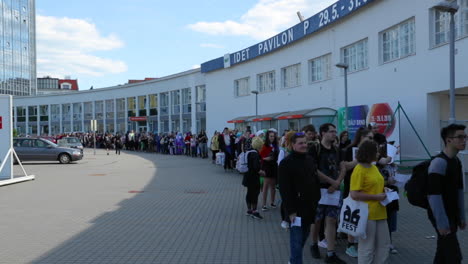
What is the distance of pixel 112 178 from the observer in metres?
17.8

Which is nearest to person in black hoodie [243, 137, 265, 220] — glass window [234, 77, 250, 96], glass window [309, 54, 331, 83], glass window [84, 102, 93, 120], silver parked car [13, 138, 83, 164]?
glass window [309, 54, 331, 83]

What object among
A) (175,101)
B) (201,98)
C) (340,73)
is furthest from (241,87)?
(175,101)

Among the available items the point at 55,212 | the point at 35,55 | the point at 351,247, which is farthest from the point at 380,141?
the point at 35,55

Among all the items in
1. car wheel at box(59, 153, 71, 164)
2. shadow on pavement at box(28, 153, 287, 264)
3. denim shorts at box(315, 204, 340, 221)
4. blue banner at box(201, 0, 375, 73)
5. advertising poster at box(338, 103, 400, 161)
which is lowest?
shadow on pavement at box(28, 153, 287, 264)

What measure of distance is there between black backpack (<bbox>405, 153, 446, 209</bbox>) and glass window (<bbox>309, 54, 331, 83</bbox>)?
20859 mm

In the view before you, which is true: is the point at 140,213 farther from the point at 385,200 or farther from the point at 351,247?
the point at 385,200

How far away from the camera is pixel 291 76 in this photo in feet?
95.8

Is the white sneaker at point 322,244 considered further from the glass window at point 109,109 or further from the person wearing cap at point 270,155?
the glass window at point 109,109

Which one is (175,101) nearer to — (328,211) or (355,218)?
(328,211)

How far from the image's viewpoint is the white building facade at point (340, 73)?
56.0 ft

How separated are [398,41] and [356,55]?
11.5 ft

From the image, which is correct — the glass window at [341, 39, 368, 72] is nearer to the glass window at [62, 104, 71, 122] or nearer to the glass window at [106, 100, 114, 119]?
the glass window at [106, 100, 114, 119]

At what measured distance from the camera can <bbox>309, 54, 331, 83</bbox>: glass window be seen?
2521 cm

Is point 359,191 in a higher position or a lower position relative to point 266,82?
lower
